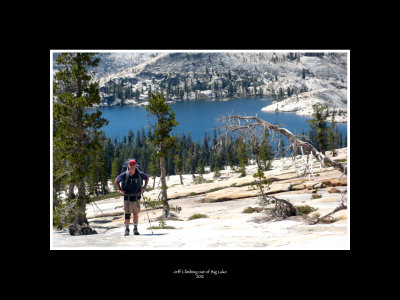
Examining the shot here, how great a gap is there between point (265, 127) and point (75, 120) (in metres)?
5.18

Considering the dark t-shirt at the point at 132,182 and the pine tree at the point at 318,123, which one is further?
the pine tree at the point at 318,123

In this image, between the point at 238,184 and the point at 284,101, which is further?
the point at 238,184

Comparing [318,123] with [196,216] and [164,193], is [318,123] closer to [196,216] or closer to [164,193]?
[196,216]

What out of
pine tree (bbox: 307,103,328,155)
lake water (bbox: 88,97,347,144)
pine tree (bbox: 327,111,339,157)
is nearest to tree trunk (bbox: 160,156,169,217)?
lake water (bbox: 88,97,347,144)

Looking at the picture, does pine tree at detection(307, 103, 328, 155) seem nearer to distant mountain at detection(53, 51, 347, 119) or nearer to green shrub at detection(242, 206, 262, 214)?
distant mountain at detection(53, 51, 347, 119)

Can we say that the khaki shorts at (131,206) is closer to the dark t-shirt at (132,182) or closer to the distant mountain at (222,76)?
the dark t-shirt at (132,182)

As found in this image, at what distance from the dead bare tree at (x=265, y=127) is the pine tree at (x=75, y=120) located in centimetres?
369

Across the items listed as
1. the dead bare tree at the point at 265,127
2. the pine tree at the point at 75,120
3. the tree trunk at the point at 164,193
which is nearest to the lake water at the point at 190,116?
the pine tree at the point at 75,120

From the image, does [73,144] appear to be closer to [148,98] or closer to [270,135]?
[148,98]

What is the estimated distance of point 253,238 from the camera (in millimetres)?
8227

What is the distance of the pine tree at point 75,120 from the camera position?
9.22m

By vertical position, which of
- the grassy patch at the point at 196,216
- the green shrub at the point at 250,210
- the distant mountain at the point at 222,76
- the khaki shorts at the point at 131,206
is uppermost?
the distant mountain at the point at 222,76

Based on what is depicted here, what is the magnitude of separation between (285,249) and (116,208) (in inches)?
188
